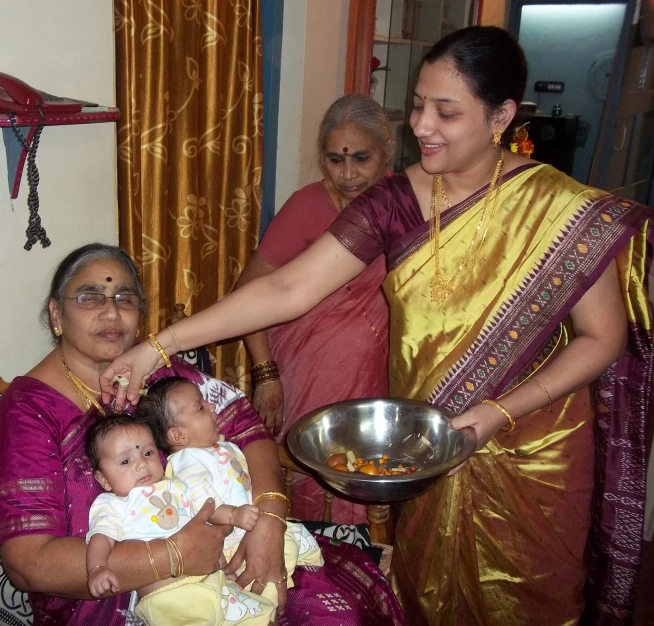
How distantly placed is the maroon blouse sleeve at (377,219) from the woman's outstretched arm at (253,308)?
29 mm

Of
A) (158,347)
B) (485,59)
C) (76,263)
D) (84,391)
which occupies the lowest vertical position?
(84,391)

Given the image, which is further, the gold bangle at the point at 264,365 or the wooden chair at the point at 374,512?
the gold bangle at the point at 264,365

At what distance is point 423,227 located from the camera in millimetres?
1879

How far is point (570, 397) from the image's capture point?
6.41 feet

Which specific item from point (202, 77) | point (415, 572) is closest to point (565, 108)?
point (202, 77)

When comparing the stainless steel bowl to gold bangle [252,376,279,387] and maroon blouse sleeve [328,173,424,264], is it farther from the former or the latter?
gold bangle [252,376,279,387]

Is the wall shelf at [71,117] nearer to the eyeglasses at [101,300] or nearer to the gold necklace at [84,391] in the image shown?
the eyeglasses at [101,300]

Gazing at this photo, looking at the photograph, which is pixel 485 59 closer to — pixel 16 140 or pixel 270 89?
pixel 16 140

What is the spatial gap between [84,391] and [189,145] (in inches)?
38.6

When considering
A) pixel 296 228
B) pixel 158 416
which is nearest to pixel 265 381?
pixel 296 228

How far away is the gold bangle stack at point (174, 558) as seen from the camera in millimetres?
1461

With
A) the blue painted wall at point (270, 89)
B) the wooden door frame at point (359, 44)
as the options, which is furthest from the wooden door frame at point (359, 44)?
the blue painted wall at point (270, 89)

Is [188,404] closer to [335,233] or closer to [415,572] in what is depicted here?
[335,233]

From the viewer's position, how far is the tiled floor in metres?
2.76
